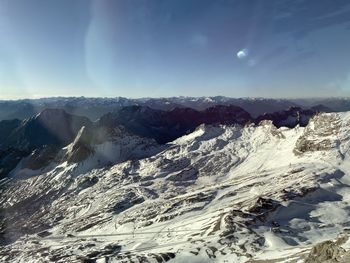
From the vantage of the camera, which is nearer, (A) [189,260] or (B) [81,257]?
(A) [189,260]

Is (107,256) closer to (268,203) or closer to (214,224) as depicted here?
(214,224)

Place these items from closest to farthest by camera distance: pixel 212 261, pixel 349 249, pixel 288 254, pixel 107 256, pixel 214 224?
pixel 349 249 < pixel 288 254 < pixel 212 261 < pixel 107 256 < pixel 214 224

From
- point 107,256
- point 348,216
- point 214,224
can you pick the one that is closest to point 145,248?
point 107,256

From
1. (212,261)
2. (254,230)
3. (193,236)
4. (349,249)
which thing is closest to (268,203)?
(254,230)

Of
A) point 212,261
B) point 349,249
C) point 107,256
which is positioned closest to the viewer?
point 349,249

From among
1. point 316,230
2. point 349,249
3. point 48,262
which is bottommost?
point 48,262

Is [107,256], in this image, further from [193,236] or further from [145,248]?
[193,236]

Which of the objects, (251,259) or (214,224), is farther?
(214,224)

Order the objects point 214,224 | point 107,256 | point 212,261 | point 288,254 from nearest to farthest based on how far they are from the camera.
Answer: point 288,254 → point 212,261 → point 107,256 → point 214,224

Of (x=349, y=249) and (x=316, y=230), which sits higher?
(x=349, y=249)
